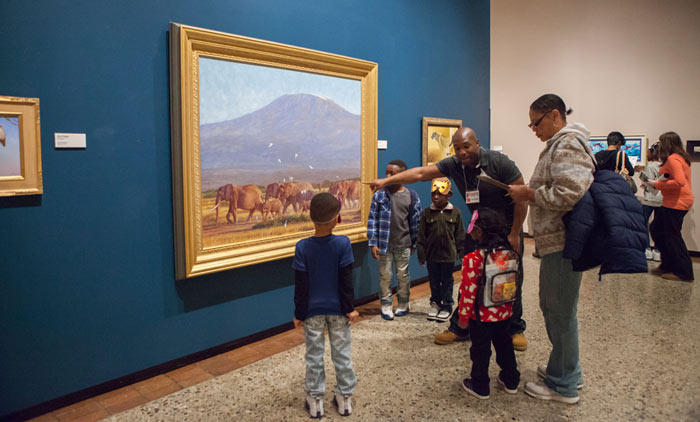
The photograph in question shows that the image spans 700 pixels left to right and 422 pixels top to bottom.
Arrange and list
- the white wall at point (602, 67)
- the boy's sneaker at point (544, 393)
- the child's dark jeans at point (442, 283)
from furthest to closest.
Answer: the white wall at point (602, 67)
the child's dark jeans at point (442, 283)
the boy's sneaker at point (544, 393)

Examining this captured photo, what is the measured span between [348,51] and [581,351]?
11.7 ft

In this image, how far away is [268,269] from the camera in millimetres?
4141

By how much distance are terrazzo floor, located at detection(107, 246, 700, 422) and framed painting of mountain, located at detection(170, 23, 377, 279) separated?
37.0 inches

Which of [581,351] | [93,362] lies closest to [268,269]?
[93,362]

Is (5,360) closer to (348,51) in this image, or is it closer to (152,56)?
(152,56)

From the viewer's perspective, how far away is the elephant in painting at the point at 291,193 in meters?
4.16

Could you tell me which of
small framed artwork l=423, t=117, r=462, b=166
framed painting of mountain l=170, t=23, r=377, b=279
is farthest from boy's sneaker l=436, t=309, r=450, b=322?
small framed artwork l=423, t=117, r=462, b=166

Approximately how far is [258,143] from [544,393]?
2.90 m

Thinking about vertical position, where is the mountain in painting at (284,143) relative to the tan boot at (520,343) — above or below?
above

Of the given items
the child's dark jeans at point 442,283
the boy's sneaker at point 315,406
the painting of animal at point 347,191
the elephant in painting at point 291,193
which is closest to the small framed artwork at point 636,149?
the child's dark jeans at point 442,283

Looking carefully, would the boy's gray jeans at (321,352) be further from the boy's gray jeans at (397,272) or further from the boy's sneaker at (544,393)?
the boy's gray jeans at (397,272)

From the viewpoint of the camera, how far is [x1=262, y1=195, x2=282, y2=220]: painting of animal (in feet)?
13.2

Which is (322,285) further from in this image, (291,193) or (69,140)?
Result: (69,140)

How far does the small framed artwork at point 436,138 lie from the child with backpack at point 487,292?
2967mm
